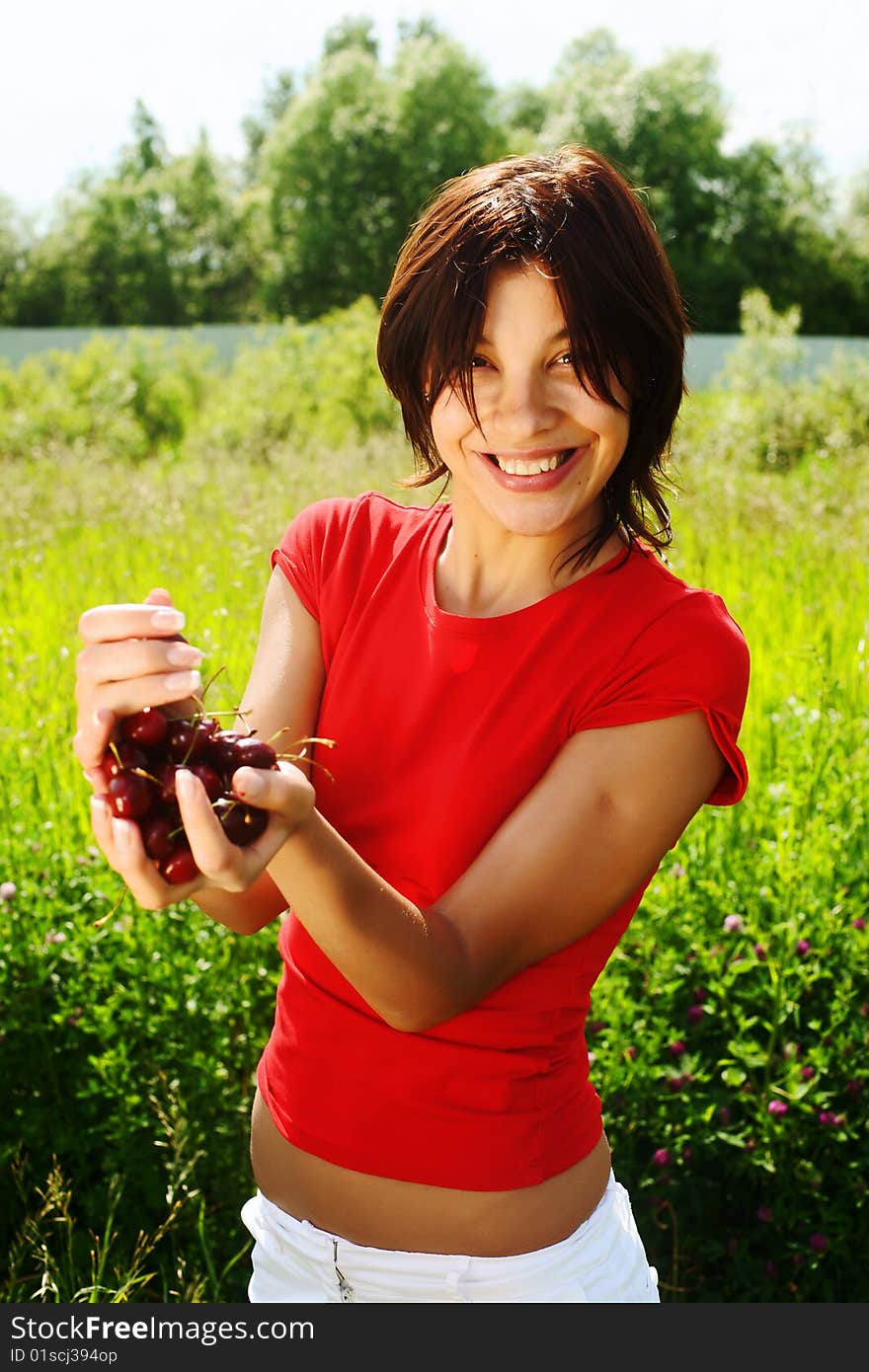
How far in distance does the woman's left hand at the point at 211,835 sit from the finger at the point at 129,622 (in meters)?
0.11

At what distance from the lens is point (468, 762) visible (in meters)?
1.27

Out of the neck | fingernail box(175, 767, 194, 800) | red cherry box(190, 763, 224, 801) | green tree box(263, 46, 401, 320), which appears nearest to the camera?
fingernail box(175, 767, 194, 800)

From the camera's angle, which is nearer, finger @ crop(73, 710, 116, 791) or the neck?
finger @ crop(73, 710, 116, 791)

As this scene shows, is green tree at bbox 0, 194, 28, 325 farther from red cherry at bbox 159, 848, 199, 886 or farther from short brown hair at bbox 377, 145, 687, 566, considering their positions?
red cherry at bbox 159, 848, 199, 886

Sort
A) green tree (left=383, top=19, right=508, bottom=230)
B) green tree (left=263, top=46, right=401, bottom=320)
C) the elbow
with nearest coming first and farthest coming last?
the elbow → green tree (left=383, top=19, right=508, bottom=230) → green tree (left=263, top=46, right=401, bottom=320)

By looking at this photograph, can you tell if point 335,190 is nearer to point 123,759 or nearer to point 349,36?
point 349,36

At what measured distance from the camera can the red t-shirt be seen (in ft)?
4.13

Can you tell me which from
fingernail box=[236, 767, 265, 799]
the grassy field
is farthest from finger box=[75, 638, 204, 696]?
the grassy field

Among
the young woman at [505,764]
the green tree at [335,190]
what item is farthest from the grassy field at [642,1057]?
the green tree at [335,190]

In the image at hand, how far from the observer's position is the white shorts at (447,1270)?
1261 mm

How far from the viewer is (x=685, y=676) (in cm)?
122

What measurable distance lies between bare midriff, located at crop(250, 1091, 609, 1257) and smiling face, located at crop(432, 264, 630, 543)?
65cm

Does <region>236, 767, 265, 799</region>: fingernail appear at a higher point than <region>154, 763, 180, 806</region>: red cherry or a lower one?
higher

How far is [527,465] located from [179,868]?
545 millimetres
